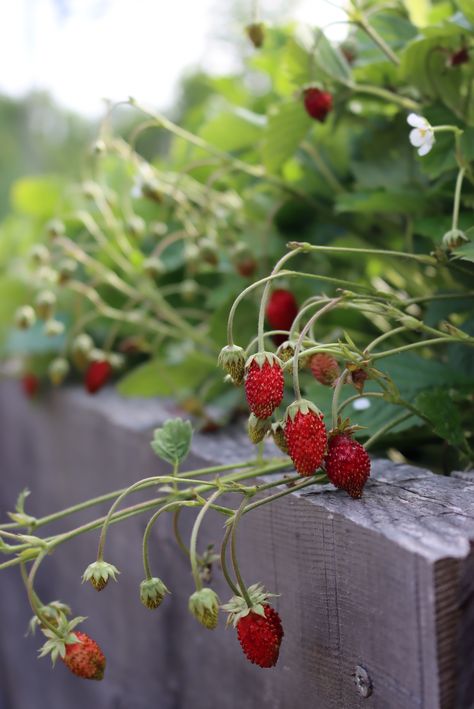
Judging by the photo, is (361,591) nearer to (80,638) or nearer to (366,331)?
(80,638)

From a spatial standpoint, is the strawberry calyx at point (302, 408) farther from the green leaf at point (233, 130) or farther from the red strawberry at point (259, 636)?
the green leaf at point (233, 130)

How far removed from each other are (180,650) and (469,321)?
0.56 metres

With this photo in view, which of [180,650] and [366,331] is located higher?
[366,331]

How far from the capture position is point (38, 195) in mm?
1694

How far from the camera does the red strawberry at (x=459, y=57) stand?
78cm

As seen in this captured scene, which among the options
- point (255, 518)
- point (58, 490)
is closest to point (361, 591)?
point (255, 518)

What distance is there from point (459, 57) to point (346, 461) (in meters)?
0.43

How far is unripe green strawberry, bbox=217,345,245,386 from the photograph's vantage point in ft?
1.88

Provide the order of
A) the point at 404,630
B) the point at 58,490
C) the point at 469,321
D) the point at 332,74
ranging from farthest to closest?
the point at 58,490, the point at 332,74, the point at 469,321, the point at 404,630

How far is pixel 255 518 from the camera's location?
761 millimetres

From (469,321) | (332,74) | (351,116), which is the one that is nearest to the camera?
(469,321)

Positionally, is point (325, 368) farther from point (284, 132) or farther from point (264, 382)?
point (284, 132)

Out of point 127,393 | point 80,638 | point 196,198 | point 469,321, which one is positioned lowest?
point 80,638

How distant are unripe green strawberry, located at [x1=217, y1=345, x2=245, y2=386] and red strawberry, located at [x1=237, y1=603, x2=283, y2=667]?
0.16 metres
